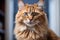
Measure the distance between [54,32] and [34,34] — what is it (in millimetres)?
199

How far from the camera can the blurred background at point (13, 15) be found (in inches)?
49.8

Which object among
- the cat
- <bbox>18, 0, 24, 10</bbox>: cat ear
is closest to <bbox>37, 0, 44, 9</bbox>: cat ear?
the cat

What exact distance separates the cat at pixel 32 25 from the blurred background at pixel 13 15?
61mm

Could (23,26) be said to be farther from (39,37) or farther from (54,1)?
(54,1)

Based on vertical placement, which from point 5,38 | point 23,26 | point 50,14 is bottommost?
point 5,38

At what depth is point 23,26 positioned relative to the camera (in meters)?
1.19

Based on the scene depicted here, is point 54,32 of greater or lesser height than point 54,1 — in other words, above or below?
below

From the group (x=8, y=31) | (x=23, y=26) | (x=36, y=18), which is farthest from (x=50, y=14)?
(x=8, y=31)

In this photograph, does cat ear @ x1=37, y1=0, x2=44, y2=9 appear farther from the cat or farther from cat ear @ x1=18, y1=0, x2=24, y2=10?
cat ear @ x1=18, y1=0, x2=24, y2=10

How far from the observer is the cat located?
117cm

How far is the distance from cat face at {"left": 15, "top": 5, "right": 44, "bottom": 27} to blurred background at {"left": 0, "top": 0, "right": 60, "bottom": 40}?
83 millimetres

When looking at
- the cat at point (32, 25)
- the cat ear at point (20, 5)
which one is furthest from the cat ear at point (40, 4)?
the cat ear at point (20, 5)

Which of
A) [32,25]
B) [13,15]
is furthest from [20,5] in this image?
[32,25]

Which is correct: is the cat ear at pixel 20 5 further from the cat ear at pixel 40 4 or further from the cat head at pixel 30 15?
the cat ear at pixel 40 4
